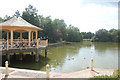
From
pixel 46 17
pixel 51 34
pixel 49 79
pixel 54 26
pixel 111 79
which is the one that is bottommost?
pixel 49 79

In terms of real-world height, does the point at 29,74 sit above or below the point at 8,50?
below

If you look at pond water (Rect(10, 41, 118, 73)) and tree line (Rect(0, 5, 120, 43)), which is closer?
pond water (Rect(10, 41, 118, 73))

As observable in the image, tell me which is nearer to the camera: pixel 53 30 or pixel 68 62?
pixel 68 62

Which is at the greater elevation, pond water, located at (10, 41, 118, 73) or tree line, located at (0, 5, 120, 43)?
tree line, located at (0, 5, 120, 43)

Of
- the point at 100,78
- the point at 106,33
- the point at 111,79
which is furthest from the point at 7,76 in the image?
the point at 106,33

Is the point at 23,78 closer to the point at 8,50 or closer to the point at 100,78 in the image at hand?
the point at 100,78

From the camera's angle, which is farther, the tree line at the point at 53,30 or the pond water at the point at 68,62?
the tree line at the point at 53,30

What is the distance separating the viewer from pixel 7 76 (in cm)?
643

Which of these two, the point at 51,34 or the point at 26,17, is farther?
the point at 51,34

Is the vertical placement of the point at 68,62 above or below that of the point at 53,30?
below

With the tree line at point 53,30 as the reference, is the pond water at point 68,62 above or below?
below

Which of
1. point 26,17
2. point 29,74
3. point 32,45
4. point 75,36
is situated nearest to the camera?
point 29,74

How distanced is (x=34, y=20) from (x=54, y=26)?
10020 mm

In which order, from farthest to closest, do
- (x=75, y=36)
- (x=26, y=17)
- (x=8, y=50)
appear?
(x=75, y=36) → (x=26, y=17) → (x=8, y=50)
